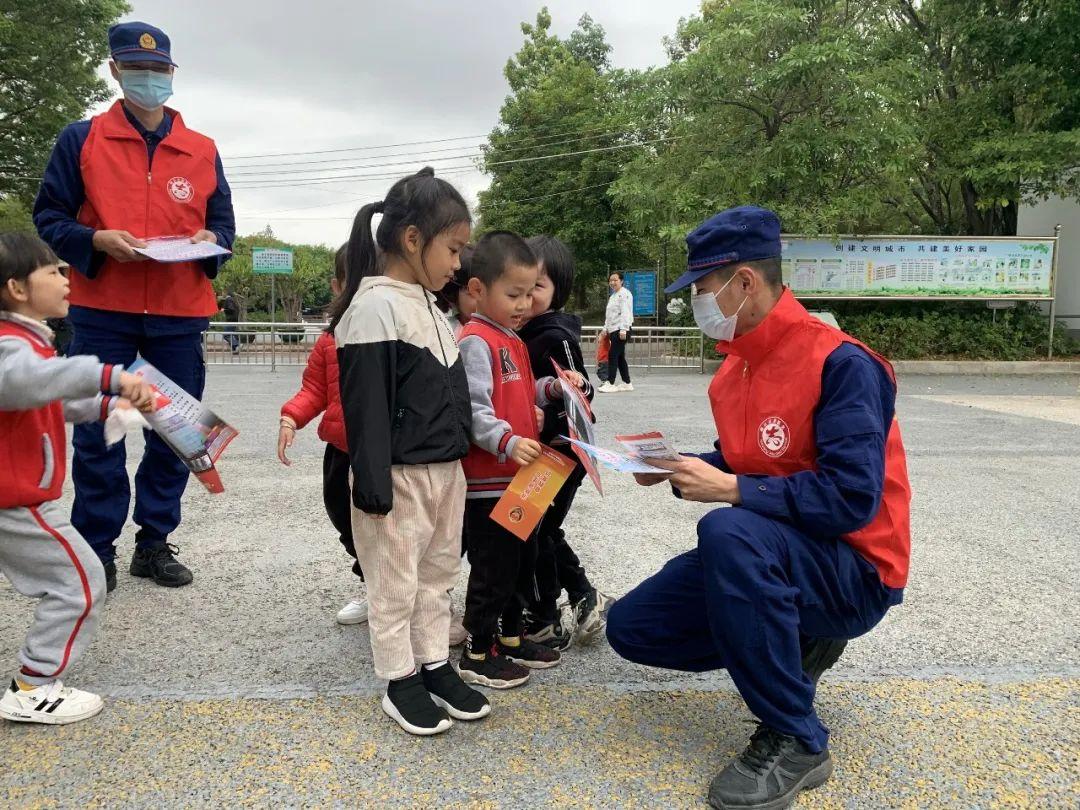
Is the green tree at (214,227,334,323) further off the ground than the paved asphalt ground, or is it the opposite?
the green tree at (214,227,334,323)

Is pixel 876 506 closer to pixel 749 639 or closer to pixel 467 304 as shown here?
pixel 749 639

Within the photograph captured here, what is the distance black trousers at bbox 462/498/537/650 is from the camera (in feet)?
8.30

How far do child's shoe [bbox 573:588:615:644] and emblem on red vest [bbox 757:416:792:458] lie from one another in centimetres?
102

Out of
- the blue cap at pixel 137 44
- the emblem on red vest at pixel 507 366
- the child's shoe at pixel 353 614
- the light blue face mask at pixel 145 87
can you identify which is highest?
the blue cap at pixel 137 44

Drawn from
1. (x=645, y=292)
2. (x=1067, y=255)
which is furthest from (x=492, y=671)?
(x=645, y=292)

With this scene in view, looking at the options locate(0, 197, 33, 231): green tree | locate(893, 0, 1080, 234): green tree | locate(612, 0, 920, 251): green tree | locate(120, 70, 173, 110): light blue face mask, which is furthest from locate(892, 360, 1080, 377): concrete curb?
locate(0, 197, 33, 231): green tree

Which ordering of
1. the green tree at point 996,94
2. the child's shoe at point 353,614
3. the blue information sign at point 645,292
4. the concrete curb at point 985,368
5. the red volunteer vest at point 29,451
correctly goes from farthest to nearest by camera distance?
1. the blue information sign at point 645,292
2. the concrete curb at point 985,368
3. the green tree at point 996,94
4. the child's shoe at point 353,614
5. the red volunteer vest at point 29,451

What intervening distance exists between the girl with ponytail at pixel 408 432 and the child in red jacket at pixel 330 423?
0.43 meters

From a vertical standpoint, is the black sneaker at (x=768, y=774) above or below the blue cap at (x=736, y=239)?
below

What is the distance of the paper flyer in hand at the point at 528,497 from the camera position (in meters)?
2.35

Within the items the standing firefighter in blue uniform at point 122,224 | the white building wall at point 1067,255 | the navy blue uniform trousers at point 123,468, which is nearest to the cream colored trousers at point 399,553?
the standing firefighter in blue uniform at point 122,224

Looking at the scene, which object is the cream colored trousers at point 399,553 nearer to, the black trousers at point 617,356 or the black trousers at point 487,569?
the black trousers at point 487,569

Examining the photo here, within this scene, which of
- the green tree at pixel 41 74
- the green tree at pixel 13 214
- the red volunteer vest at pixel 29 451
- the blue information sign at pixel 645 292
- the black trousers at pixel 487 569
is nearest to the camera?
the red volunteer vest at pixel 29 451

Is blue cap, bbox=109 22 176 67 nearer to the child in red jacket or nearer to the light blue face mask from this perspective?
the light blue face mask
